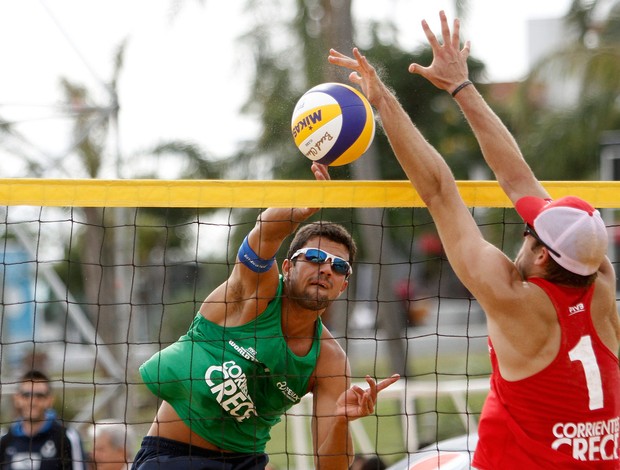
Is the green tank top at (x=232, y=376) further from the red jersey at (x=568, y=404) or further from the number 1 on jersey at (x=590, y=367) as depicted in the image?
the number 1 on jersey at (x=590, y=367)

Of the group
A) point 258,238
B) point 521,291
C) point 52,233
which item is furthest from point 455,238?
point 52,233

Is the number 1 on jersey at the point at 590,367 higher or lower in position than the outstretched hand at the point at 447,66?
lower

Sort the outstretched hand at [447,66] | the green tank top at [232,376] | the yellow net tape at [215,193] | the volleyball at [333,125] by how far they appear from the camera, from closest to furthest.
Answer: the outstretched hand at [447,66] < the volleyball at [333,125] < the green tank top at [232,376] < the yellow net tape at [215,193]

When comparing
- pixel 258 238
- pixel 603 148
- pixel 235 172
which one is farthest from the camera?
pixel 235 172

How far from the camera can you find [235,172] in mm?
17891

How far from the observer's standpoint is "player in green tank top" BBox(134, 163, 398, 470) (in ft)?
15.1

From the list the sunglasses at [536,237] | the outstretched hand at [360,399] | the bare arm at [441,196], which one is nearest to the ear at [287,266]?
the outstretched hand at [360,399]

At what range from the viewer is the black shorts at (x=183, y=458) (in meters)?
4.62

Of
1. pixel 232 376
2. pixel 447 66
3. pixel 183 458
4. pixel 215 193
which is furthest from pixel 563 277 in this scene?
pixel 183 458

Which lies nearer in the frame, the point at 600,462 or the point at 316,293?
the point at 600,462

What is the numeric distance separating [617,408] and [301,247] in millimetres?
1789

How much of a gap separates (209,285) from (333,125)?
56.9ft

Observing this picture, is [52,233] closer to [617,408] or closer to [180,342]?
[180,342]

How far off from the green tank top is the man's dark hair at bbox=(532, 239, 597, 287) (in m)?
1.49
